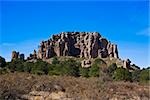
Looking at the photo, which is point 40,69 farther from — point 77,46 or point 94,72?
point 77,46

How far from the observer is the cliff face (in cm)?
10162

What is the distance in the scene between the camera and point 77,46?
11112 cm

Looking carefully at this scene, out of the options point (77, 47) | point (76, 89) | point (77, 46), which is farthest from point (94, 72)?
point (77, 46)

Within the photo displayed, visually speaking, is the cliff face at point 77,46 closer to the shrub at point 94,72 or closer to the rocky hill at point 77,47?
the rocky hill at point 77,47

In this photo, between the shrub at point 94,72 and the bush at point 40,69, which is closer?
the bush at point 40,69

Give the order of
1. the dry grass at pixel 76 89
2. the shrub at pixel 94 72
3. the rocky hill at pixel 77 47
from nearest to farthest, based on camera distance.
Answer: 1. the dry grass at pixel 76 89
2. the shrub at pixel 94 72
3. the rocky hill at pixel 77 47

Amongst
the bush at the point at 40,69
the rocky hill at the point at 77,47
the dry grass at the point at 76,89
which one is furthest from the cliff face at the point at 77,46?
the dry grass at the point at 76,89

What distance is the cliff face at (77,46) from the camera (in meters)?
102

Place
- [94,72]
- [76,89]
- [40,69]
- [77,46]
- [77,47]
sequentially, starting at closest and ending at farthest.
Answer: [76,89]
[40,69]
[94,72]
[77,47]
[77,46]

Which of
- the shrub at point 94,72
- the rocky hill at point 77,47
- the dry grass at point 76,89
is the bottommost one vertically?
the dry grass at point 76,89

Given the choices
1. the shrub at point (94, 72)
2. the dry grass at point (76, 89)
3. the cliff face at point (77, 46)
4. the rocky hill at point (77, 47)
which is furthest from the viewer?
the cliff face at point (77, 46)

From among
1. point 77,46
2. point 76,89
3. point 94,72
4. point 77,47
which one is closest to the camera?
point 76,89

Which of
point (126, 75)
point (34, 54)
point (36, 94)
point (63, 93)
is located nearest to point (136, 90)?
point (63, 93)

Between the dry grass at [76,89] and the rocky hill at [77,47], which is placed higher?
the rocky hill at [77,47]
